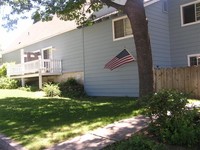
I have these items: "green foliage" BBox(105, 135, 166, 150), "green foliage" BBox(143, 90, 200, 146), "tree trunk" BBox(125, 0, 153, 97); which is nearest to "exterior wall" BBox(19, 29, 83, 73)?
"tree trunk" BBox(125, 0, 153, 97)

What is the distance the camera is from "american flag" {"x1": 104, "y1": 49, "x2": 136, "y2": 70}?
51.9ft

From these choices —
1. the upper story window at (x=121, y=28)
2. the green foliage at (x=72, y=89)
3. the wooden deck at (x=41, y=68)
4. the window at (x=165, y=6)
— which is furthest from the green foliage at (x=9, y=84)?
the window at (x=165, y=6)

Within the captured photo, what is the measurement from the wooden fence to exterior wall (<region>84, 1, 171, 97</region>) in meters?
1.37

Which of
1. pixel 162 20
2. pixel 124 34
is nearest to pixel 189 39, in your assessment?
pixel 162 20

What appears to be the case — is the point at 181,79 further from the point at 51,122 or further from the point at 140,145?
the point at 140,145

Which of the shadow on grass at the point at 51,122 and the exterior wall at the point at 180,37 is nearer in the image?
the shadow on grass at the point at 51,122

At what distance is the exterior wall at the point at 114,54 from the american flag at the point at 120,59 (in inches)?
10.9

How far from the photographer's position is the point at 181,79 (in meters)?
14.1

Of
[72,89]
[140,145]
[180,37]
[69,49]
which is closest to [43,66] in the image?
[69,49]

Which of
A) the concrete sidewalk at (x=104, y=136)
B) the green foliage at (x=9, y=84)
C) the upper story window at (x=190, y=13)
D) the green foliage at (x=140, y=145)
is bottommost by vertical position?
the concrete sidewalk at (x=104, y=136)

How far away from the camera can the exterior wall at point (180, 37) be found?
Result: 630 inches

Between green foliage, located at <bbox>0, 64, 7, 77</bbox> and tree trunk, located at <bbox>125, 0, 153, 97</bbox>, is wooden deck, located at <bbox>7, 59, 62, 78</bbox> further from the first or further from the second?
tree trunk, located at <bbox>125, 0, 153, 97</bbox>

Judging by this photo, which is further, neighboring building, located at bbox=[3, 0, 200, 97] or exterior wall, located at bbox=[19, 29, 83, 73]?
exterior wall, located at bbox=[19, 29, 83, 73]

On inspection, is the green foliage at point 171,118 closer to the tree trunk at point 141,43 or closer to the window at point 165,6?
the tree trunk at point 141,43
